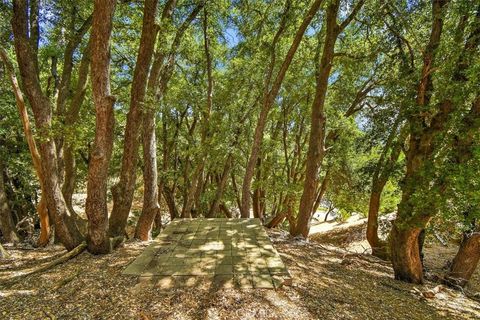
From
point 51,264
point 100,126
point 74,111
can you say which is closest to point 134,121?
point 100,126

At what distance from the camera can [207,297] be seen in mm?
2875

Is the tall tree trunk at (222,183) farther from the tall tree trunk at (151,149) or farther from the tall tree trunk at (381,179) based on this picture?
the tall tree trunk at (381,179)

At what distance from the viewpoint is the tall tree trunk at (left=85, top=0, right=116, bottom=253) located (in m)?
3.54

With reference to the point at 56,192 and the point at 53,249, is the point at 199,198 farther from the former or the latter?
the point at 56,192

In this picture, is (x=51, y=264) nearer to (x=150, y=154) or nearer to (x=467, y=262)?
(x=150, y=154)

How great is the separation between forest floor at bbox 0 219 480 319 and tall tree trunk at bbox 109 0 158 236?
658mm

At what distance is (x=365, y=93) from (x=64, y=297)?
8.20m

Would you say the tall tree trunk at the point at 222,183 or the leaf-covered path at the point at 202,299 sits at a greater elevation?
the tall tree trunk at the point at 222,183

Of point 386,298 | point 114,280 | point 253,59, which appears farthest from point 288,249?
point 253,59

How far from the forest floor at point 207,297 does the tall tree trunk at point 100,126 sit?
0.41 m

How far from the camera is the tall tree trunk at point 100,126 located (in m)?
3.54

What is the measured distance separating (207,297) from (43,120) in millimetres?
3756

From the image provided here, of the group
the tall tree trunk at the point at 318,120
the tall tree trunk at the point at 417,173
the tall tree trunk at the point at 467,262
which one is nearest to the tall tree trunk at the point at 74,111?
the tall tree trunk at the point at 318,120

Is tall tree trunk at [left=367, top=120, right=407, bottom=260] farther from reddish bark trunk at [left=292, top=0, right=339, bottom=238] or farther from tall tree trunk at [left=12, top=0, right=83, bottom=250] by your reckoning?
tall tree trunk at [left=12, top=0, right=83, bottom=250]
